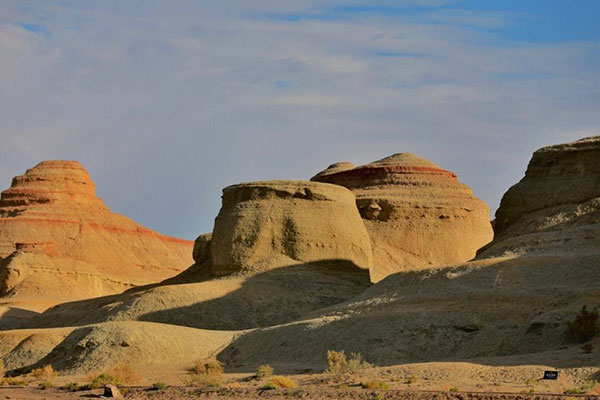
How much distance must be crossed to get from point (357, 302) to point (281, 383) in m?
10.5

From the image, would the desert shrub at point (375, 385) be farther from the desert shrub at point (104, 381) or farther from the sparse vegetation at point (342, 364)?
the desert shrub at point (104, 381)

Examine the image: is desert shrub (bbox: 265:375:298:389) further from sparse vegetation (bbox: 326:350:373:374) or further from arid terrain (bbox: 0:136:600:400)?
sparse vegetation (bbox: 326:350:373:374)

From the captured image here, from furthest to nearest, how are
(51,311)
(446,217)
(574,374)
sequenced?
(446,217)
(51,311)
(574,374)

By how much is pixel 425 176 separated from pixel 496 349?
35167mm

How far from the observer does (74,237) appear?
8988cm

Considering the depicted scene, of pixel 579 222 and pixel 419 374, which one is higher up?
pixel 579 222

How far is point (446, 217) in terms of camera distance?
2432 inches

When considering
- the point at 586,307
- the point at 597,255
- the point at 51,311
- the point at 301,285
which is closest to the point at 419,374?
the point at 586,307

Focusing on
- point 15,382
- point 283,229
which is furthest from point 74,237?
point 15,382

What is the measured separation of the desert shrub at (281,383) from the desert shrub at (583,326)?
7.23 m

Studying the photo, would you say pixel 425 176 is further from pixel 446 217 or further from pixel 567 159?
pixel 567 159

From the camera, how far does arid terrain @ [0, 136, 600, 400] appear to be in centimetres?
2778

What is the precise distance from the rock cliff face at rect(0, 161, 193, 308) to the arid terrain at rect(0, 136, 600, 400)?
8.06 feet

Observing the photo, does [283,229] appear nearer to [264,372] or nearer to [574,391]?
[264,372]
